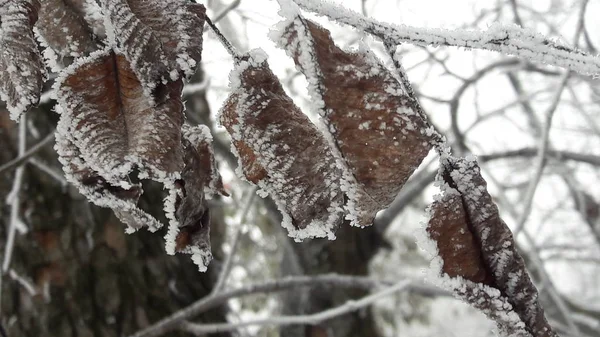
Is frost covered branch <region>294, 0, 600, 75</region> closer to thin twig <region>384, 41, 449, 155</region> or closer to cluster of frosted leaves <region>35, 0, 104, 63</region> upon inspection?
thin twig <region>384, 41, 449, 155</region>

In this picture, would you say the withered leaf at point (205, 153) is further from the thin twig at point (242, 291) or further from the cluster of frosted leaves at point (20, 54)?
the thin twig at point (242, 291)

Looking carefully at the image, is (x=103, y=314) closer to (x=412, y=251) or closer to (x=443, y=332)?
(x=412, y=251)

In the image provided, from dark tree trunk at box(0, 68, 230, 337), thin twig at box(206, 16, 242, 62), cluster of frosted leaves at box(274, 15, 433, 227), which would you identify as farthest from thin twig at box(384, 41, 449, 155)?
dark tree trunk at box(0, 68, 230, 337)

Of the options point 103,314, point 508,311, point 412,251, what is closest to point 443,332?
point 412,251

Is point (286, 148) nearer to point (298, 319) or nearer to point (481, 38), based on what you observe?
point (481, 38)

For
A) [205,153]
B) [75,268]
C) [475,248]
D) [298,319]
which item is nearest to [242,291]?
[298,319]

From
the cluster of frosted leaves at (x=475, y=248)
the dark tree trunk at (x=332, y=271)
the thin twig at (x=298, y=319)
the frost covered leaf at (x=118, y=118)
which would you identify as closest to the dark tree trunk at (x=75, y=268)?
the thin twig at (x=298, y=319)
